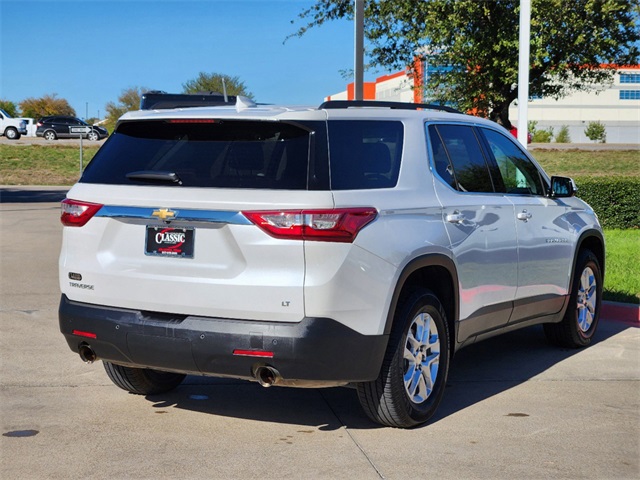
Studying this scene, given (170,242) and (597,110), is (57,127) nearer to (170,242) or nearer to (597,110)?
(170,242)

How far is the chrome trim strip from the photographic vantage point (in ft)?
16.9

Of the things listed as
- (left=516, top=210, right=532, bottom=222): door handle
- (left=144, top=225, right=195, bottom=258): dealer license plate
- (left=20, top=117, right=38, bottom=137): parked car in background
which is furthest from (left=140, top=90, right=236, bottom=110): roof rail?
(left=20, top=117, right=38, bottom=137): parked car in background

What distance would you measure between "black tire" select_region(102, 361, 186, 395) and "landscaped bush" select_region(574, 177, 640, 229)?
515 inches

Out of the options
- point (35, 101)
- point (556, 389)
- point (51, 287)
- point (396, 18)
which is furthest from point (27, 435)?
point (35, 101)

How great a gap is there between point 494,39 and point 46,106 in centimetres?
8081

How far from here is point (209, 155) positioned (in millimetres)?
5438

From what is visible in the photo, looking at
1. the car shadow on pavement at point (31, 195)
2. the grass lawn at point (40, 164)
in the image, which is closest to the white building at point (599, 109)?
the grass lawn at point (40, 164)

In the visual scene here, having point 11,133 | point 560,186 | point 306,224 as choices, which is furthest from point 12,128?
point 306,224

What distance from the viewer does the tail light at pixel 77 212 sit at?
561cm

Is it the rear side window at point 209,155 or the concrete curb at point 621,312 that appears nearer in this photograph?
the rear side window at point 209,155

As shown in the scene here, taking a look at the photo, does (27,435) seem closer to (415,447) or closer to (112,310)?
(112,310)

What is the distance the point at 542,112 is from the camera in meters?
106

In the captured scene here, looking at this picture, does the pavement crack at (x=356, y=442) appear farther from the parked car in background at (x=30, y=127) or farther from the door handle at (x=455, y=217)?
the parked car in background at (x=30, y=127)

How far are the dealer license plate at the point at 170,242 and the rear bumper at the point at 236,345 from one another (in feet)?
1.15
